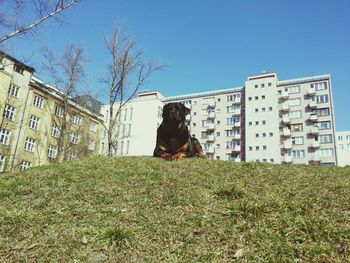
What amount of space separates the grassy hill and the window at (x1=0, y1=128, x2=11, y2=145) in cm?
3551

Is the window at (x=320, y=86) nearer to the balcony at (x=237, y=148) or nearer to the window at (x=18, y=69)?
the balcony at (x=237, y=148)

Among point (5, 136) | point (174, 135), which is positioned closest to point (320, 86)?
point (5, 136)

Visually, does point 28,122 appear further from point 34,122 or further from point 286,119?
point 286,119

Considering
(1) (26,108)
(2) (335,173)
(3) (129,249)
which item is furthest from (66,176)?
(1) (26,108)

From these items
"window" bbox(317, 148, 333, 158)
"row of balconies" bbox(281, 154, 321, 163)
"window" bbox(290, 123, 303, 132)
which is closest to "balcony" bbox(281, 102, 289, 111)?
"window" bbox(290, 123, 303, 132)

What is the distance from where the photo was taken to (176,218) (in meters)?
5.11

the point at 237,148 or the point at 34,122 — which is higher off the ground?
the point at 237,148

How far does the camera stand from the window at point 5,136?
38.9m

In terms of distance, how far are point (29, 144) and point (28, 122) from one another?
2.96 m

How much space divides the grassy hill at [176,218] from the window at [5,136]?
3551cm

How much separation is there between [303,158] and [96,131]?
4357 cm

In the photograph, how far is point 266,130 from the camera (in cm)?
7300

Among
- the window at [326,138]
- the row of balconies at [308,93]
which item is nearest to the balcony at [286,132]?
the window at [326,138]

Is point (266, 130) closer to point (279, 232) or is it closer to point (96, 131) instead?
point (96, 131)
